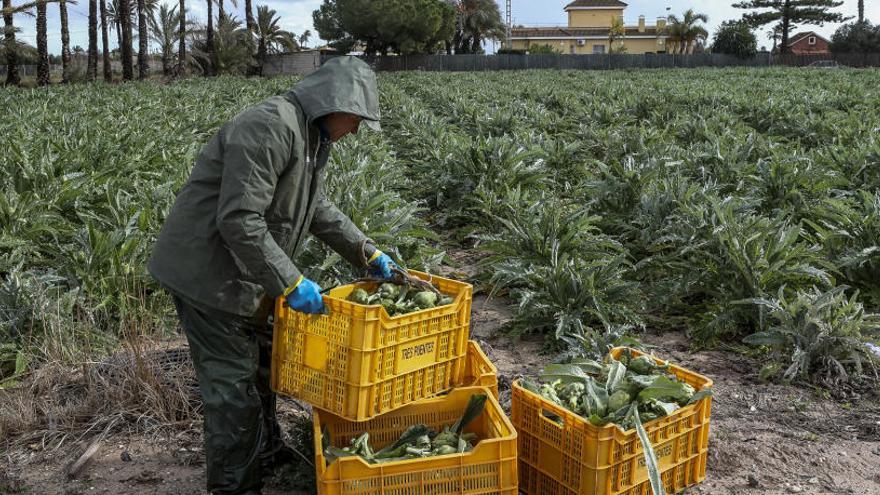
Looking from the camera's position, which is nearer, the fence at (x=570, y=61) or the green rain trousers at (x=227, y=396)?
the green rain trousers at (x=227, y=396)

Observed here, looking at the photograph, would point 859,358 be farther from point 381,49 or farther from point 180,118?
point 381,49

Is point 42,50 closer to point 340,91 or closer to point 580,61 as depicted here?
point 340,91

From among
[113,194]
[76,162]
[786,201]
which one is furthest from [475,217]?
[76,162]

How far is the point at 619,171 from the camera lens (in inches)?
302

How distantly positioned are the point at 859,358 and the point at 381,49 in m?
60.2

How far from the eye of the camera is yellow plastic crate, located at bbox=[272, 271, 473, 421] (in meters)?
2.76

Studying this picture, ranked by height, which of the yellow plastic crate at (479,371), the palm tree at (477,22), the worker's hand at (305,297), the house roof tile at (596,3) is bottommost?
the yellow plastic crate at (479,371)

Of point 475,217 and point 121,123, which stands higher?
point 121,123

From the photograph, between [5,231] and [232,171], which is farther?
[5,231]

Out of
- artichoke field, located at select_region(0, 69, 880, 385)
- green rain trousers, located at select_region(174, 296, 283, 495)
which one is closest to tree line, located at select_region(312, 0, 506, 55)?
artichoke field, located at select_region(0, 69, 880, 385)

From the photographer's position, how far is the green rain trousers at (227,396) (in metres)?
3.12

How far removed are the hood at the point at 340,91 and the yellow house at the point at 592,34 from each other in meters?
89.3

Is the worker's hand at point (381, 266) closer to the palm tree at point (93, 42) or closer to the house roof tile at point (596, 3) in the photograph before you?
the palm tree at point (93, 42)

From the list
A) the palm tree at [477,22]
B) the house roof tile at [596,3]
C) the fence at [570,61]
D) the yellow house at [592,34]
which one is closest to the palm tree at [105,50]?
the fence at [570,61]
